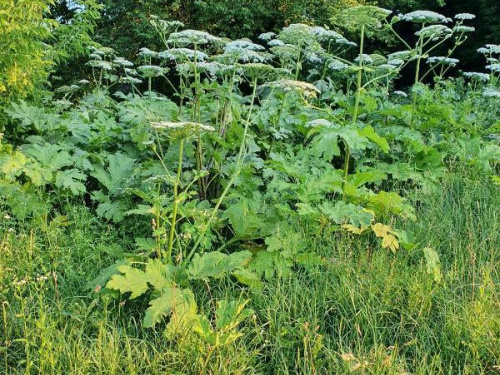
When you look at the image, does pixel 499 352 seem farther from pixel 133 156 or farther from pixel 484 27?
pixel 484 27

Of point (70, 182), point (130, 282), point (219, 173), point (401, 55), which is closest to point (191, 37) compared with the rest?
point (219, 173)

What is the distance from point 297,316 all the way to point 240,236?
2.33ft

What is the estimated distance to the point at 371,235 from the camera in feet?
11.7

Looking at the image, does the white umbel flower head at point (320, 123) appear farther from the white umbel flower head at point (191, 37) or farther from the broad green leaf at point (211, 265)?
the broad green leaf at point (211, 265)

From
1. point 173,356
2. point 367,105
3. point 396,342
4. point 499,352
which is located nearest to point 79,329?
point 173,356

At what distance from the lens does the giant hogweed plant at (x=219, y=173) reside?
283cm

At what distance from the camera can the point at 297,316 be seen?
2.71m

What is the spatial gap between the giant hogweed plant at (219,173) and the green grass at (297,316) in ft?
0.41

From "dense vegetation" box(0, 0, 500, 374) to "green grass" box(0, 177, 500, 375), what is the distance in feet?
0.04

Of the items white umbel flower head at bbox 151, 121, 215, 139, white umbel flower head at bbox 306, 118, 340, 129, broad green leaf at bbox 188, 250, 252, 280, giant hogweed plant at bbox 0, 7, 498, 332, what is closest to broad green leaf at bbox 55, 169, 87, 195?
giant hogweed plant at bbox 0, 7, 498, 332

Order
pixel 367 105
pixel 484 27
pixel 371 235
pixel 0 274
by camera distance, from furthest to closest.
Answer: pixel 484 27
pixel 367 105
pixel 371 235
pixel 0 274

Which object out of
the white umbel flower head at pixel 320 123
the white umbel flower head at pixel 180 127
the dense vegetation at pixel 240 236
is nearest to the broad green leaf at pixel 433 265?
the dense vegetation at pixel 240 236

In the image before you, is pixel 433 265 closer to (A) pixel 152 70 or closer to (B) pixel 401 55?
(B) pixel 401 55

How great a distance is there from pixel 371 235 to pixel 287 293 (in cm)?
98
